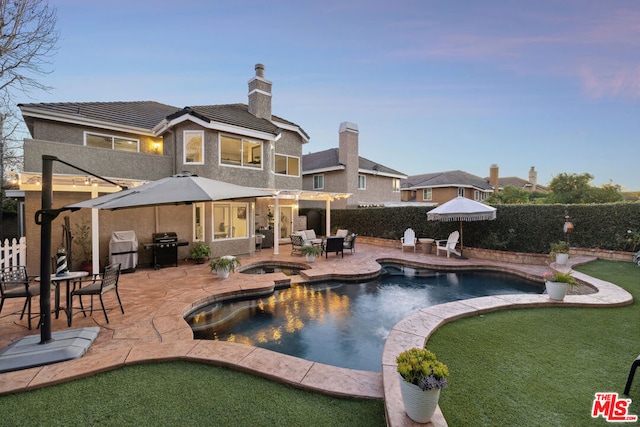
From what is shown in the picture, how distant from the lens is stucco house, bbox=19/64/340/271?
31.7 ft

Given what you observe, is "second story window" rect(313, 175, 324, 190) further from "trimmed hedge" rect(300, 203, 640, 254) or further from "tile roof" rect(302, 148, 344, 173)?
"trimmed hedge" rect(300, 203, 640, 254)

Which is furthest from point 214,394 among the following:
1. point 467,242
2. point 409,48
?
point 409,48

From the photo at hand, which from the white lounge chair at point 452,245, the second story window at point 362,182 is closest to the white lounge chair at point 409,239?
the white lounge chair at point 452,245

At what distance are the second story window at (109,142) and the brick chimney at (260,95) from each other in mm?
6524

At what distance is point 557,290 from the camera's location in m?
6.64

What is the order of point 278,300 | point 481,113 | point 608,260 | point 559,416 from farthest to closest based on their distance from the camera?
point 481,113
point 608,260
point 278,300
point 559,416

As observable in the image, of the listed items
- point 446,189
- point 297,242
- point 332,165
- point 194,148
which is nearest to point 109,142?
point 194,148

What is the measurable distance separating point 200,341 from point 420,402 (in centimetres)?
371

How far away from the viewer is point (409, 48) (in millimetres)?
14914

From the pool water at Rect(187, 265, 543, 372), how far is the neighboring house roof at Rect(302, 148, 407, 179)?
53.1 ft

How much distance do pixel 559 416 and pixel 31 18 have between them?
17938mm

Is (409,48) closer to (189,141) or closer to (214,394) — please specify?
(189,141)

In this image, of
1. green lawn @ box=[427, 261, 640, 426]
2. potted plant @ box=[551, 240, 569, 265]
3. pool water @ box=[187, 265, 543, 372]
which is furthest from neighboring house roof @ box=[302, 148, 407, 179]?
green lawn @ box=[427, 261, 640, 426]

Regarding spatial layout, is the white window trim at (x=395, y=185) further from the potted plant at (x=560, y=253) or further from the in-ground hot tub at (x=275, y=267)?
the in-ground hot tub at (x=275, y=267)
